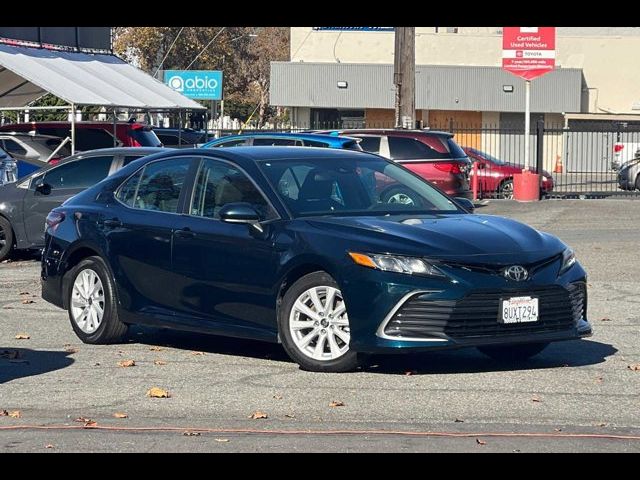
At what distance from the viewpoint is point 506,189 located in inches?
1204

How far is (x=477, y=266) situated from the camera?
28.6ft

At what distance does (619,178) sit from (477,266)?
25.5 m

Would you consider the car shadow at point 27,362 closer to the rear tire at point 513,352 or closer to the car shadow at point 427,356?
the car shadow at point 427,356

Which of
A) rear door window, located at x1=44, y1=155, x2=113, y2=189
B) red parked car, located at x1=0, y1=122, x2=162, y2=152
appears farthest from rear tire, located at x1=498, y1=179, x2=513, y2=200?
rear door window, located at x1=44, y1=155, x2=113, y2=189

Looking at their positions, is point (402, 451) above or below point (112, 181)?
below

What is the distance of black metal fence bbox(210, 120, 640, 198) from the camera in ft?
100

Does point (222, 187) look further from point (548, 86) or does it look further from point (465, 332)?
point (548, 86)

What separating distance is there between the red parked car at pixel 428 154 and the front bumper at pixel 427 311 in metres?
14.3

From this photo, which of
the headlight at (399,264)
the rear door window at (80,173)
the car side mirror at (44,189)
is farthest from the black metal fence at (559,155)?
the headlight at (399,264)

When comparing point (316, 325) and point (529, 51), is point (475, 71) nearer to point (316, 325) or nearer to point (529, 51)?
point (529, 51)

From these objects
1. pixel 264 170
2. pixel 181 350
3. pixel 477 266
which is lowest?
pixel 181 350

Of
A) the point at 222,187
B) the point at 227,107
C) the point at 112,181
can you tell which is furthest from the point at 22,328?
the point at 227,107

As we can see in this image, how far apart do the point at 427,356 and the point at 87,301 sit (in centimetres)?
280

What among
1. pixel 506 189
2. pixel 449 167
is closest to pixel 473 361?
pixel 449 167
